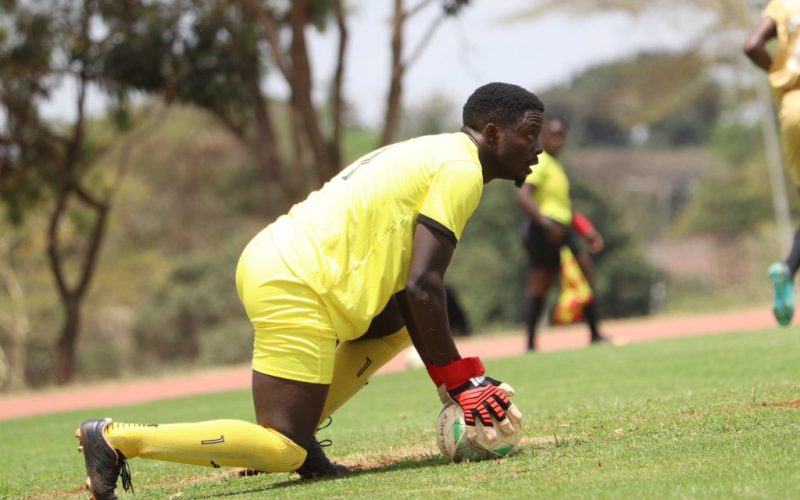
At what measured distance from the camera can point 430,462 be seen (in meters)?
5.84

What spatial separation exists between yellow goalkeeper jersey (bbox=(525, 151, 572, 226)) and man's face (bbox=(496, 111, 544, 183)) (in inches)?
302

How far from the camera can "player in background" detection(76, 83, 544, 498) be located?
524cm

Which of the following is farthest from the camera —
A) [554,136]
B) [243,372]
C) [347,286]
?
[243,372]

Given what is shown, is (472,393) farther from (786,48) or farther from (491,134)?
(786,48)

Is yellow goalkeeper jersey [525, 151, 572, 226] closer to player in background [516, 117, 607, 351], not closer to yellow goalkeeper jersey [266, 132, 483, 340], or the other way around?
player in background [516, 117, 607, 351]

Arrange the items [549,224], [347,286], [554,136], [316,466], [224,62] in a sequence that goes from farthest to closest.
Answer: [224,62] < [549,224] < [554,136] < [316,466] < [347,286]

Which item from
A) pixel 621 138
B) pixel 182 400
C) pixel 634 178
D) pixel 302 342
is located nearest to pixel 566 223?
pixel 182 400

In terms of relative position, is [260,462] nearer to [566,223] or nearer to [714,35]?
[566,223]

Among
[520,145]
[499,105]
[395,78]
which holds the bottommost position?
[520,145]

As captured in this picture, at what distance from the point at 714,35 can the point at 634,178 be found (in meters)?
27.7

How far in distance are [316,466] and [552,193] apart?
8.05 meters

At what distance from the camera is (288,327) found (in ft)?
17.4

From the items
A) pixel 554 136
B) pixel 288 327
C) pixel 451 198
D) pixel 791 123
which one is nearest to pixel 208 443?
pixel 288 327


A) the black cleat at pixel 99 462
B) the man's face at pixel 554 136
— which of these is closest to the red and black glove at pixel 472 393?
the black cleat at pixel 99 462
